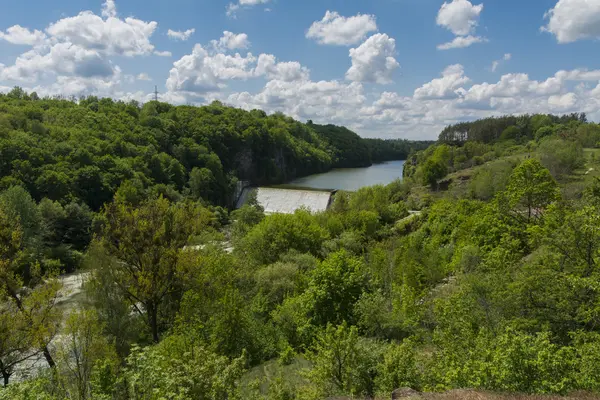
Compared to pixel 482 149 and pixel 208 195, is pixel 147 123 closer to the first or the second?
pixel 208 195

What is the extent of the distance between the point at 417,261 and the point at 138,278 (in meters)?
19.3

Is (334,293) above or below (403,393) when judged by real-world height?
below

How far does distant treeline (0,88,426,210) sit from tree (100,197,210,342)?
3186 cm

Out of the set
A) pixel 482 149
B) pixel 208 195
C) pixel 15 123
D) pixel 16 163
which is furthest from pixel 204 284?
pixel 482 149

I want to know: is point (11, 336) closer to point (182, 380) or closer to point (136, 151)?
point (182, 380)

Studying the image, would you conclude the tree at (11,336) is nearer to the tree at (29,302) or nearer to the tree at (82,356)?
the tree at (29,302)

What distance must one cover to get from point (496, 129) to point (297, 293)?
10638 cm

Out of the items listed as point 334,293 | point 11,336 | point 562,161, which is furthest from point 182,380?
point 562,161

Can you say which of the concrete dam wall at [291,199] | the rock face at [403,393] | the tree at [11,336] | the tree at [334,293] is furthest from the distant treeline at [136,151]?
the rock face at [403,393]

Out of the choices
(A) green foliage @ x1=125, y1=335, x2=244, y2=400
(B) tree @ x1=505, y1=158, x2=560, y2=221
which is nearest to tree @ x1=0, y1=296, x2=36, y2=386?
(A) green foliage @ x1=125, y1=335, x2=244, y2=400

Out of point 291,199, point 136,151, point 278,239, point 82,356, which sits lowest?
point 82,356

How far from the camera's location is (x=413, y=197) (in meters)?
58.5

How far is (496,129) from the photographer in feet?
362

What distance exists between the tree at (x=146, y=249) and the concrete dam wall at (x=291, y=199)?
36251mm
